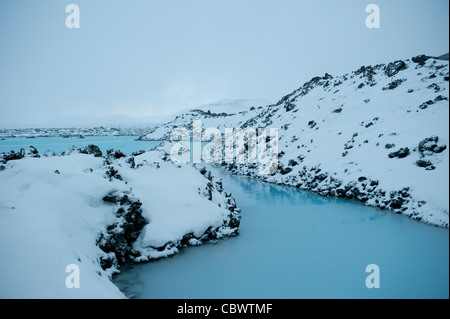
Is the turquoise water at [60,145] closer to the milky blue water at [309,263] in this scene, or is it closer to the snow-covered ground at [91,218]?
the snow-covered ground at [91,218]

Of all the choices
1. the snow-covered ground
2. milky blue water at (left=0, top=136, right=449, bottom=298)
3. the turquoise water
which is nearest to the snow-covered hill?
milky blue water at (left=0, top=136, right=449, bottom=298)

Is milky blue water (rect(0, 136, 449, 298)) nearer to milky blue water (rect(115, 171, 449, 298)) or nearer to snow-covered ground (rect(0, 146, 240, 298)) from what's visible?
milky blue water (rect(115, 171, 449, 298))

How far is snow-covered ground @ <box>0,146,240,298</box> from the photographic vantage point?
6340 mm

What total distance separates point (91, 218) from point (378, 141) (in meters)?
21.1

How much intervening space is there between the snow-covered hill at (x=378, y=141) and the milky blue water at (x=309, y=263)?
186 cm

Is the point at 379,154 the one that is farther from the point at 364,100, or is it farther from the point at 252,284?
the point at 252,284

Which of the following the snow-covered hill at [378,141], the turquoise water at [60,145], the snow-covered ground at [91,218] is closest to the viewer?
the snow-covered ground at [91,218]

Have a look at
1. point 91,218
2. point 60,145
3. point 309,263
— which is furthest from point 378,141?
point 60,145

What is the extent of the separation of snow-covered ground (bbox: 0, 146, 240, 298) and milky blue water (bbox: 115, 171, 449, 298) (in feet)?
3.22

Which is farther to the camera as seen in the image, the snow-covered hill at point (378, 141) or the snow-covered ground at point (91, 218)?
the snow-covered hill at point (378, 141)

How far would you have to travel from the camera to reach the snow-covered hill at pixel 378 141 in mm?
14672

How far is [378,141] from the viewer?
69.1 feet

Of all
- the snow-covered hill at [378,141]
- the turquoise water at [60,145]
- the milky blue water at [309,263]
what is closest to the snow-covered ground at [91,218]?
the milky blue water at [309,263]
